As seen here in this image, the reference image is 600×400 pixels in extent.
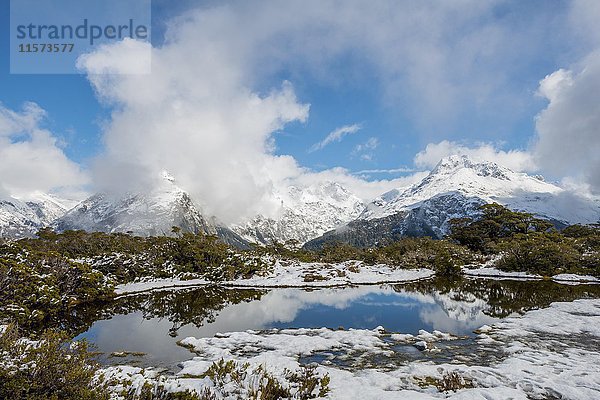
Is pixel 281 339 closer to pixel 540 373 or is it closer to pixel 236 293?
pixel 540 373

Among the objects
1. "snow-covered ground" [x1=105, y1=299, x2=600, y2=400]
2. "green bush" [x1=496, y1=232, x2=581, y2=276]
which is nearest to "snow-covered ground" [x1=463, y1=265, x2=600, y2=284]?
"green bush" [x1=496, y1=232, x2=581, y2=276]

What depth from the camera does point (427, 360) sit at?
11.9m

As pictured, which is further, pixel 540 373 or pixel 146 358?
pixel 146 358

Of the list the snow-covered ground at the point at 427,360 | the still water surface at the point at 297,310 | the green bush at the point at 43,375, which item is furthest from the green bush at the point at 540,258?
the green bush at the point at 43,375

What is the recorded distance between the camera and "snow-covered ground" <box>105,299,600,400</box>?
353 inches

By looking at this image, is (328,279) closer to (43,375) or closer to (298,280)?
(298,280)

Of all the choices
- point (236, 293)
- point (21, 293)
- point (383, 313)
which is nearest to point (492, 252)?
point (383, 313)

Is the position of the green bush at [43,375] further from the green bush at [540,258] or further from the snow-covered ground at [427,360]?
the green bush at [540,258]

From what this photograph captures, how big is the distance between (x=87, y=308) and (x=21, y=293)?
4.93 metres

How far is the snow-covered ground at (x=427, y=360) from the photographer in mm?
8977

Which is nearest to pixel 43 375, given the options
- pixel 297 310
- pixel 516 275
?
pixel 297 310

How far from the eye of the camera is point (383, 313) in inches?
828

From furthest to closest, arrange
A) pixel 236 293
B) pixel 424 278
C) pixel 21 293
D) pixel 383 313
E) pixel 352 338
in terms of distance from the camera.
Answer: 1. pixel 424 278
2. pixel 236 293
3. pixel 383 313
4. pixel 21 293
5. pixel 352 338

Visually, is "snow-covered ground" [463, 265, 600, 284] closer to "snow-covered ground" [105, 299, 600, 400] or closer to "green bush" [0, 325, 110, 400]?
"snow-covered ground" [105, 299, 600, 400]
